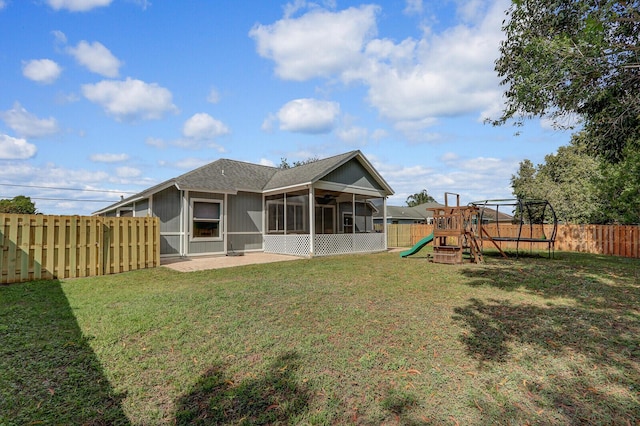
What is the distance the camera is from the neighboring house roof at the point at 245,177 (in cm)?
1212

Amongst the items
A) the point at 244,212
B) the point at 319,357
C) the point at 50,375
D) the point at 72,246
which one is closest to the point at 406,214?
the point at 244,212

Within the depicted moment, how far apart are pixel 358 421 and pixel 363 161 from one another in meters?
13.9

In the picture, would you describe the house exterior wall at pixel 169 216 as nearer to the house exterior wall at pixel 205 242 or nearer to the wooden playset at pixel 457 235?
the house exterior wall at pixel 205 242

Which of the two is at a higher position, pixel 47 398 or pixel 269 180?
pixel 269 180

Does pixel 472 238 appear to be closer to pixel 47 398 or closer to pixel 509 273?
pixel 509 273

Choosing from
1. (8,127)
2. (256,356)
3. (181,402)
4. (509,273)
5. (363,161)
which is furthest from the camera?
→ (8,127)

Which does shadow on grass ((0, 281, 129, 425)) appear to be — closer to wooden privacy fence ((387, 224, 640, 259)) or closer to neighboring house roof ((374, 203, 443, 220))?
wooden privacy fence ((387, 224, 640, 259))

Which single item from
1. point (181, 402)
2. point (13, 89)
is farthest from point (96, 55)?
point (181, 402)

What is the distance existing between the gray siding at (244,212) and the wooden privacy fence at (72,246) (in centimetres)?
416

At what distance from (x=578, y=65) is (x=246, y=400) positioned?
360 inches

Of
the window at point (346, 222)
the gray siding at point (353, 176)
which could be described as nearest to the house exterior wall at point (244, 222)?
the gray siding at point (353, 176)

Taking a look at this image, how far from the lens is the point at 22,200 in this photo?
3334 centimetres

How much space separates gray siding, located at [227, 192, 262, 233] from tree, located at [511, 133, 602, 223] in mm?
15421

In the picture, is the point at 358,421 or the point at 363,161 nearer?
the point at 358,421
